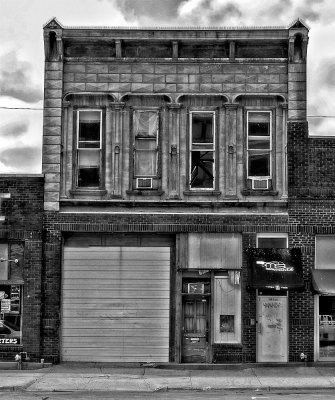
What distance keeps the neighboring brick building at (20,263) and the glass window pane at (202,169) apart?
183 inches

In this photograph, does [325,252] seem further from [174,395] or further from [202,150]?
[174,395]

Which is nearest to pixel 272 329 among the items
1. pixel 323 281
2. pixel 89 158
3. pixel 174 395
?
pixel 323 281

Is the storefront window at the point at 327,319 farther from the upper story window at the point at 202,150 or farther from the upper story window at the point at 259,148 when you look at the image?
the upper story window at the point at 202,150

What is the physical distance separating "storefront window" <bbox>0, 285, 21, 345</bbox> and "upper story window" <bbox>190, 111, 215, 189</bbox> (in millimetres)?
6249

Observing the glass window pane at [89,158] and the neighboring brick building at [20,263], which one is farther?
the glass window pane at [89,158]

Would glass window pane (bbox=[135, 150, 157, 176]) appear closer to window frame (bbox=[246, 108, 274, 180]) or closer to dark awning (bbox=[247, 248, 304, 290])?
window frame (bbox=[246, 108, 274, 180])

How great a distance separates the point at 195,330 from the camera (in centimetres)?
2173

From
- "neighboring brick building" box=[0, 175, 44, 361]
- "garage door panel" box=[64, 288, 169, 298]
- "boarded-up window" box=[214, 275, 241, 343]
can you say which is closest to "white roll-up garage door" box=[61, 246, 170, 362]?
"garage door panel" box=[64, 288, 169, 298]

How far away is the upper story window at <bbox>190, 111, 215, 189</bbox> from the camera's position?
72.2 feet

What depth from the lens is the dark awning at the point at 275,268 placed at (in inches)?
830

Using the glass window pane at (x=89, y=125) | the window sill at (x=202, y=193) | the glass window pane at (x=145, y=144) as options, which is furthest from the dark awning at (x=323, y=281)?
the glass window pane at (x=89, y=125)

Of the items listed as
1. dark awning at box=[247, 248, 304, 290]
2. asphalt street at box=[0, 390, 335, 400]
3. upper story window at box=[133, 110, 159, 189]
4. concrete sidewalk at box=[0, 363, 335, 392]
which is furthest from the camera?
upper story window at box=[133, 110, 159, 189]

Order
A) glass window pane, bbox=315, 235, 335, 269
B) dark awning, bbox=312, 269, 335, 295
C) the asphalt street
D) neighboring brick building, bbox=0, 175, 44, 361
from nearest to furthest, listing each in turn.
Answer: the asphalt street → dark awning, bbox=312, 269, 335, 295 → neighboring brick building, bbox=0, 175, 44, 361 → glass window pane, bbox=315, 235, 335, 269

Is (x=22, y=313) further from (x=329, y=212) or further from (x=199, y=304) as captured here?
(x=329, y=212)
